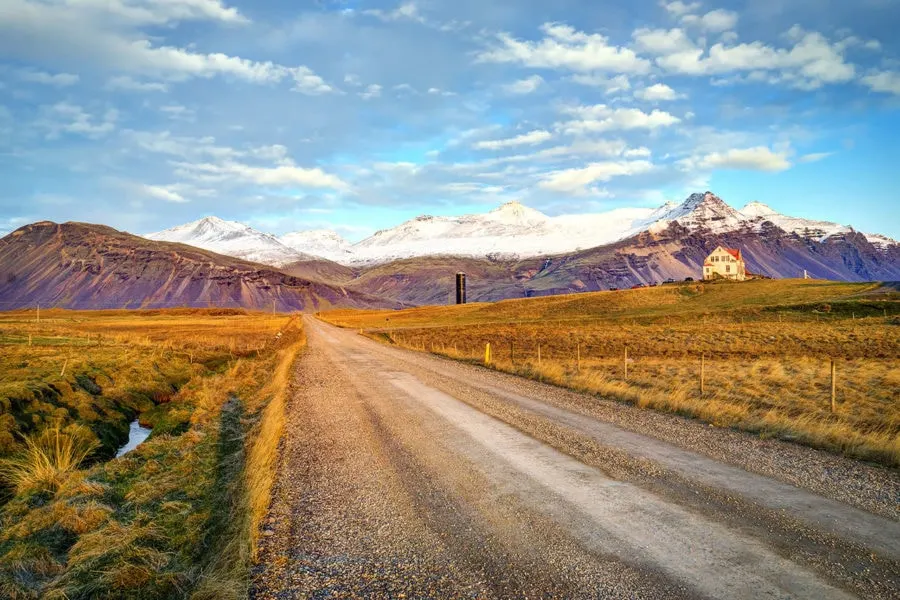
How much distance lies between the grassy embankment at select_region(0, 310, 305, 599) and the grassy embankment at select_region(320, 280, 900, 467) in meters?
11.3

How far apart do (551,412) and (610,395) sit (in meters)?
4.02

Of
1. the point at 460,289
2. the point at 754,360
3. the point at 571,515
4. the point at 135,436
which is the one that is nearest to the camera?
the point at 571,515

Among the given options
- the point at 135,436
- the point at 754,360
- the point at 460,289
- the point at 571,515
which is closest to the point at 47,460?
the point at 135,436

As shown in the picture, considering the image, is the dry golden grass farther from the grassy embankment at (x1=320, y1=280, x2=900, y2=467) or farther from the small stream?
the grassy embankment at (x1=320, y1=280, x2=900, y2=467)

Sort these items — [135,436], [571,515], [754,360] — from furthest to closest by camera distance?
[754,360]
[135,436]
[571,515]

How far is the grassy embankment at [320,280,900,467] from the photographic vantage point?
13172 millimetres

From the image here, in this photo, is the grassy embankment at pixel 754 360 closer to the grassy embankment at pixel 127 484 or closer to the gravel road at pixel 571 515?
the gravel road at pixel 571 515

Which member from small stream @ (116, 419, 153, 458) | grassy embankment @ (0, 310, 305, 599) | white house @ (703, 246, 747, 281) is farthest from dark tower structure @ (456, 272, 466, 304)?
small stream @ (116, 419, 153, 458)

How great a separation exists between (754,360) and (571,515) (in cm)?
2724

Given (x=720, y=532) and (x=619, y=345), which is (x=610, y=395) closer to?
(x=720, y=532)

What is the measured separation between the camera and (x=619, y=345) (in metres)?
40.5

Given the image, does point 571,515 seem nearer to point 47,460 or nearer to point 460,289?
point 47,460

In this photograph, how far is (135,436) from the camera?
19.7m

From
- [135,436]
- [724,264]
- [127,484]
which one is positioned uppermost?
[724,264]
